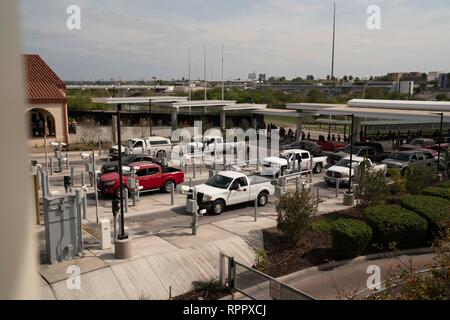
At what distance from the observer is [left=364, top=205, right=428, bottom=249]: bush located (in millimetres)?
13766

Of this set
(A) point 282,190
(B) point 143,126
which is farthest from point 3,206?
(B) point 143,126

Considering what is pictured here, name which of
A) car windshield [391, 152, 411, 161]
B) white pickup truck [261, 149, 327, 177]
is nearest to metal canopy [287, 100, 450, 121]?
car windshield [391, 152, 411, 161]

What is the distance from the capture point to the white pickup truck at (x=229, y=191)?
16.1m

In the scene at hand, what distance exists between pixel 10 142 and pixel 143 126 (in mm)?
39059

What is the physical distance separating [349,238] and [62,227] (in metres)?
8.24

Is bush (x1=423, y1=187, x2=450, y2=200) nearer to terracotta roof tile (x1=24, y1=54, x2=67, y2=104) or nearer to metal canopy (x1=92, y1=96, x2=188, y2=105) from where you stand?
metal canopy (x1=92, y1=96, x2=188, y2=105)

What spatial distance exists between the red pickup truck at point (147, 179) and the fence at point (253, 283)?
7669mm

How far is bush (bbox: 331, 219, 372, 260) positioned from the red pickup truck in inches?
304

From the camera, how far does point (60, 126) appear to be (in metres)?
33.8

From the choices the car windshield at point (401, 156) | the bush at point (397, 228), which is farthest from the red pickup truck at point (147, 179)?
the car windshield at point (401, 156)

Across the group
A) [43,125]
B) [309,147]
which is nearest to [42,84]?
[43,125]

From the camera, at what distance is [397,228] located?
1373cm

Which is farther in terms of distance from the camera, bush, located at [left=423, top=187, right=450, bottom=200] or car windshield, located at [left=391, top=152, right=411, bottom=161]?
car windshield, located at [left=391, top=152, right=411, bottom=161]
